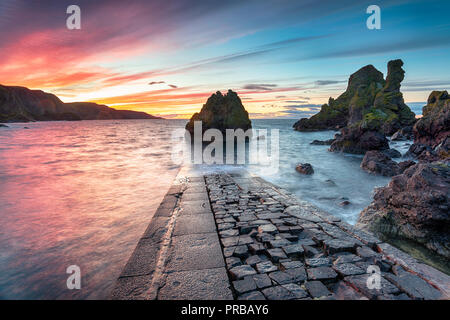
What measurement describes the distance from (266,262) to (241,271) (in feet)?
1.53

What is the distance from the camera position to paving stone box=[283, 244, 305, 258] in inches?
148

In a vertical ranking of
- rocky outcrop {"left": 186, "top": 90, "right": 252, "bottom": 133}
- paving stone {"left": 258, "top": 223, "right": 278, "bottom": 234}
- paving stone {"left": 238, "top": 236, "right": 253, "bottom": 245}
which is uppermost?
rocky outcrop {"left": 186, "top": 90, "right": 252, "bottom": 133}

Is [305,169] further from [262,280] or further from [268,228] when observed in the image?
[262,280]

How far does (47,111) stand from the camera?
569 feet

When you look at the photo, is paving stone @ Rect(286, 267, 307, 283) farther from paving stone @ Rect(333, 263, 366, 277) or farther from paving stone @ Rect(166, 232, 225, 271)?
paving stone @ Rect(166, 232, 225, 271)

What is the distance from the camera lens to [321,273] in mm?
3252

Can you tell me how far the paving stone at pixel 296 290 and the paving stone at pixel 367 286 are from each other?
2.29 ft

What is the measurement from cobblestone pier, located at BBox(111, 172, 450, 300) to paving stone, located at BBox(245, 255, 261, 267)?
16mm

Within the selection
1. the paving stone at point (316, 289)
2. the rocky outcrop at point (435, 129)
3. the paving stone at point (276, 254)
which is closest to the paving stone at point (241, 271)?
the paving stone at point (276, 254)

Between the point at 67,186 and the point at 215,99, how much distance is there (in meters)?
42.9

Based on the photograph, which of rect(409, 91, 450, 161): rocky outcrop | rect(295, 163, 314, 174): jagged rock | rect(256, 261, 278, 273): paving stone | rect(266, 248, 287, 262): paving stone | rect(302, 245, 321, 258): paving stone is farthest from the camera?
rect(409, 91, 450, 161): rocky outcrop

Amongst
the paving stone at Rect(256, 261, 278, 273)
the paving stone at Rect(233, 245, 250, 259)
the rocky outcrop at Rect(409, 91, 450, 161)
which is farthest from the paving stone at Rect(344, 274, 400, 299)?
the rocky outcrop at Rect(409, 91, 450, 161)

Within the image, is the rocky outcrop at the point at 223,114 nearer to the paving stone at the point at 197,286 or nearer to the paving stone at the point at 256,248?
the paving stone at the point at 256,248
